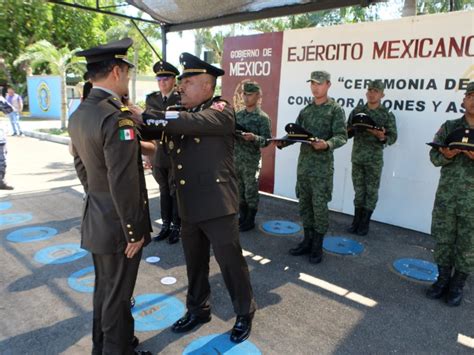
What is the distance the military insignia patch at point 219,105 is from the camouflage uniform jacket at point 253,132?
1.92 metres

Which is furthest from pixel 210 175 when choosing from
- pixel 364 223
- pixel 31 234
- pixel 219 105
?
pixel 31 234

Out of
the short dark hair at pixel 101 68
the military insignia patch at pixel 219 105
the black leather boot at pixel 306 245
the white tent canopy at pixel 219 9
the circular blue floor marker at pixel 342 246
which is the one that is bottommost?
the circular blue floor marker at pixel 342 246

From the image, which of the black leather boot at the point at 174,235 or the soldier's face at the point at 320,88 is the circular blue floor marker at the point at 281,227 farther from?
the soldier's face at the point at 320,88

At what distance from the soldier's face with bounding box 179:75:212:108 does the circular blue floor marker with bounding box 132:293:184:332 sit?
1.57m

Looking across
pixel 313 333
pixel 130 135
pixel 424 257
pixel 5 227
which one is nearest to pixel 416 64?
pixel 424 257

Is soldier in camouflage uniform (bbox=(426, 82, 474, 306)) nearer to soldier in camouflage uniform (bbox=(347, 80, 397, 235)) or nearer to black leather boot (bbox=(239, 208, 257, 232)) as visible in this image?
soldier in camouflage uniform (bbox=(347, 80, 397, 235))

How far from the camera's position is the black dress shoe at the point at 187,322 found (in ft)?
8.69

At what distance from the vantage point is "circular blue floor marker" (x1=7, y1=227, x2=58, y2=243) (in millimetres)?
4213

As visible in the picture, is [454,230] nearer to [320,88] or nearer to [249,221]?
[320,88]

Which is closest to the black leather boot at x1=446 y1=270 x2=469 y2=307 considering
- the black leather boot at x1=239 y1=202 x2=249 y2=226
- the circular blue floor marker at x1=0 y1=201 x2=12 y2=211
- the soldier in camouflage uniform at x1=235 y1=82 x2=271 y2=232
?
the soldier in camouflage uniform at x1=235 y1=82 x2=271 y2=232

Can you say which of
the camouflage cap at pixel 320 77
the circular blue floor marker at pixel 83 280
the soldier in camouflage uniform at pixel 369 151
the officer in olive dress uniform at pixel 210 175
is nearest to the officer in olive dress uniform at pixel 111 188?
the officer in olive dress uniform at pixel 210 175

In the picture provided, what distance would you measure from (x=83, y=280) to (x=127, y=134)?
2.00 m

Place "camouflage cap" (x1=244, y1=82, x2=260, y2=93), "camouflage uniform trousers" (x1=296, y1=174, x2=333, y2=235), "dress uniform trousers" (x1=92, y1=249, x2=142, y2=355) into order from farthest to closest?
"camouflage cap" (x1=244, y1=82, x2=260, y2=93)
"camouflage uniform trousers" (x1=296, y1=174, x2=333, y2=235)
"dress uniform trousers" (x1=92, y1=249, x2=142, y2=355)

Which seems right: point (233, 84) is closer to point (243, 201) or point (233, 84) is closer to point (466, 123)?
point (243, 201)
